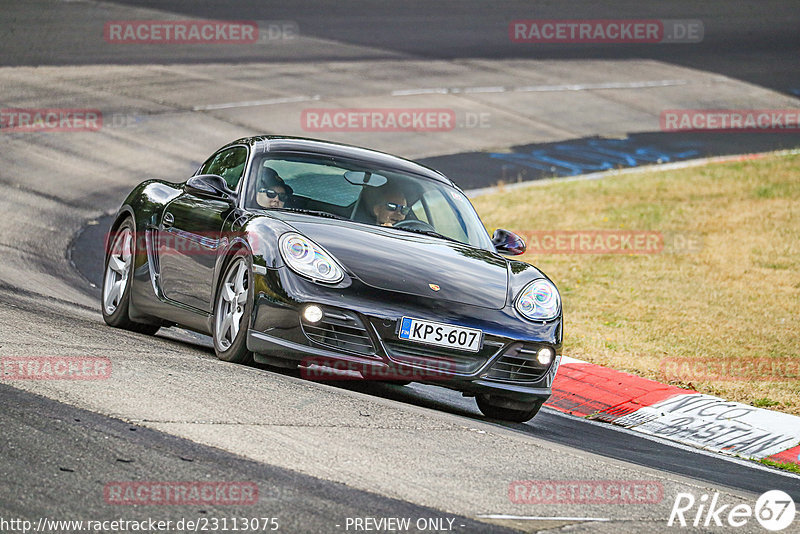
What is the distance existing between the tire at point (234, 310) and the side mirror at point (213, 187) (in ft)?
2.17

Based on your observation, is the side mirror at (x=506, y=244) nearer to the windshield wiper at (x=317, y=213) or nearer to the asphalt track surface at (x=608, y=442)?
the asphalt track surface at (x=608, y=442)

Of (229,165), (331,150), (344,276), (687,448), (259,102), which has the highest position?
(259,102)

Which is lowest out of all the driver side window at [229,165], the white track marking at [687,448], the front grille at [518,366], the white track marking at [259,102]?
the white track marking at [687,448]

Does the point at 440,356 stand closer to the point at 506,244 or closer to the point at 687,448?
the point at 506,244

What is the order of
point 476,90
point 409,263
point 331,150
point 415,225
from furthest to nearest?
1. point 476,90
2. point 331,150
3. point 415,225
4. point 409,263

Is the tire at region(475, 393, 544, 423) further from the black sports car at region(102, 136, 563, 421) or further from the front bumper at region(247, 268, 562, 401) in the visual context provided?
the front bumper at region(247, 268, 562, 401)

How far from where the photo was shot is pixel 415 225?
8164mm

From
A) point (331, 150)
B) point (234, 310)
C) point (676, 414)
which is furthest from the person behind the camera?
point (676, 414)

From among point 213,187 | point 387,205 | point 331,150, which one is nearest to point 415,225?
point 387,205

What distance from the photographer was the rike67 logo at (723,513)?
5.19 meters

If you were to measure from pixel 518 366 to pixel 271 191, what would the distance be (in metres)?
2.02

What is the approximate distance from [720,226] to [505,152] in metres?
5.89

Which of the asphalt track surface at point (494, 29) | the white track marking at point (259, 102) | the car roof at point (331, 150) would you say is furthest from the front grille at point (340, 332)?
the asphalt track surface at point (494, 29)

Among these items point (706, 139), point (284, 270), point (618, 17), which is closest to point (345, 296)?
point (284, 270)
